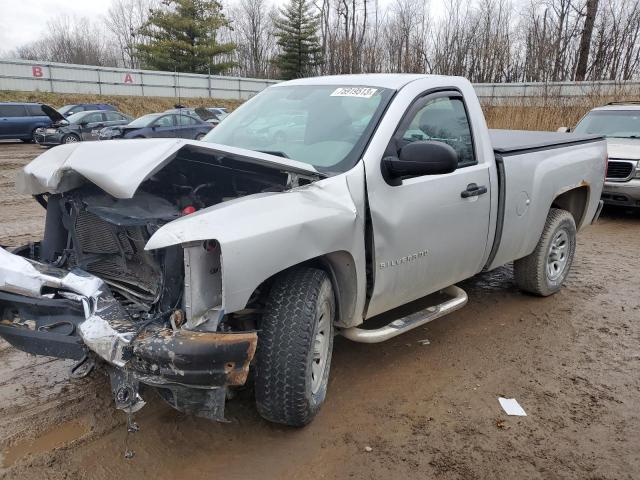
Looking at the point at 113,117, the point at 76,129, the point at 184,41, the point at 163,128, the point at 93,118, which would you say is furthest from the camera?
the point at 184,41

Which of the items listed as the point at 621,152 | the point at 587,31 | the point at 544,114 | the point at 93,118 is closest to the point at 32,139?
the point at 93,118

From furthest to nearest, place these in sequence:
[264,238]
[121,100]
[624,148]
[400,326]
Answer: [121,100] < [624,148] < [400,326] < [264,238]

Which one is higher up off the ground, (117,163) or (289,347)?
(117,163)

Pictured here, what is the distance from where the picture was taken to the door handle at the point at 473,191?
3.80 meters

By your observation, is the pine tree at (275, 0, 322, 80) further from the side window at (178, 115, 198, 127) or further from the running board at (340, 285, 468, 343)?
the running board at (340, 285, 468, 343)

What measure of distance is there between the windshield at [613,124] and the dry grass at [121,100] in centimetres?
2972

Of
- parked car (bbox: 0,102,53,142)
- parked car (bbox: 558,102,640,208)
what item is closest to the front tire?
parked car (bbox: 558,102,640,208)

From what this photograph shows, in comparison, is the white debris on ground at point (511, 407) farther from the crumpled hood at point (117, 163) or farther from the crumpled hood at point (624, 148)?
the crumpled hood at point (624, 148)

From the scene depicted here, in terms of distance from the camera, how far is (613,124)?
984 centimetres

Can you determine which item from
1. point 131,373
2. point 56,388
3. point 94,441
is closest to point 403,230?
point 131,373

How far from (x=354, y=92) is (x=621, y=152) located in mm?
6820

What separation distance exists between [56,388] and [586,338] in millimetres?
4051

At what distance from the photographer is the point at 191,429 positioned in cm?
308

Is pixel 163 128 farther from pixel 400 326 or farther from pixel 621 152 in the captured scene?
pixel 400 326
